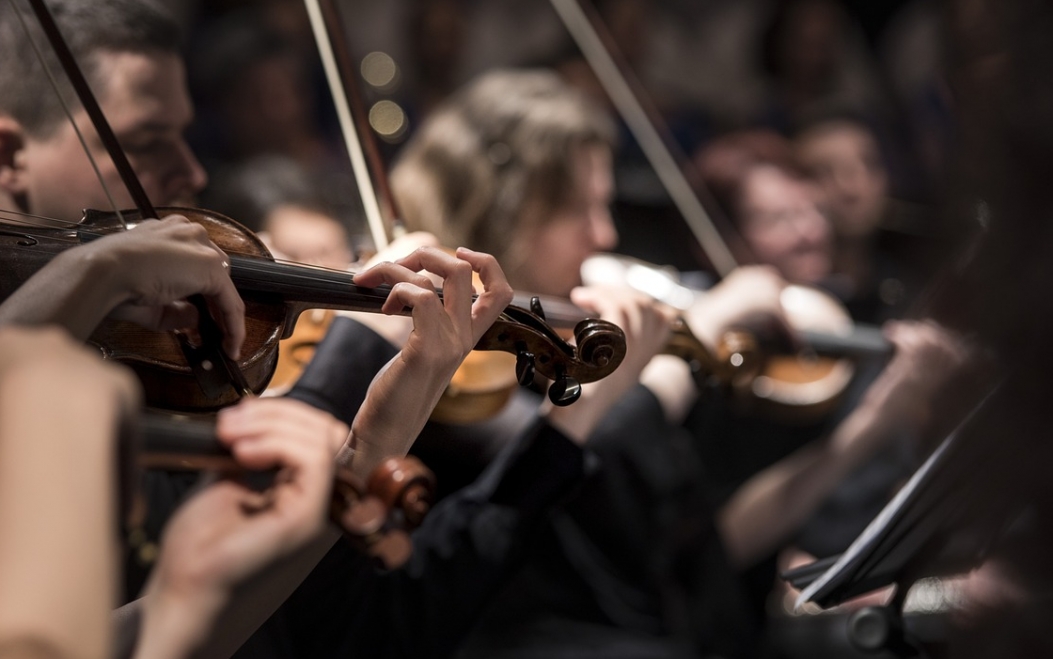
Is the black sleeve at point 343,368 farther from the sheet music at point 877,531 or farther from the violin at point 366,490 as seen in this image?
the sheet music at point 877,531

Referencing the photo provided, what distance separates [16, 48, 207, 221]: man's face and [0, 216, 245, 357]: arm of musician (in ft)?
0.29

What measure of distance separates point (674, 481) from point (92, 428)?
1189 mm

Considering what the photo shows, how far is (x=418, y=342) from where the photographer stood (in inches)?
28.6

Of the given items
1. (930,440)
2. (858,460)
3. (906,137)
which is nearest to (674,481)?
(858,460)

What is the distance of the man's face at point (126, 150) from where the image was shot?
69 centimetres

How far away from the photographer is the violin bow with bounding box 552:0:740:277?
1800 millimetres

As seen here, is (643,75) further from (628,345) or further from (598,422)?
(628,345)

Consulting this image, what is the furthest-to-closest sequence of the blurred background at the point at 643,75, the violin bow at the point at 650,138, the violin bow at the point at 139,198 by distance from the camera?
1. the blurred background at the point at 643,75
2. the violin bow at the point at 650,138
3. the violin bow at the point at 139,198

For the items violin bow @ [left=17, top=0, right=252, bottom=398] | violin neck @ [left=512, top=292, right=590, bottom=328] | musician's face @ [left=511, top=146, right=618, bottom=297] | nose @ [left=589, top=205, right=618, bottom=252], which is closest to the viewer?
violin bow @ [left=17, top=0, right=252, bottom=398]

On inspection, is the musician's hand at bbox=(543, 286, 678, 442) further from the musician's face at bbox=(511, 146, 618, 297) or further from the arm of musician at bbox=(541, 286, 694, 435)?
the musician's face at bbox=(511, 146, 618, 297)

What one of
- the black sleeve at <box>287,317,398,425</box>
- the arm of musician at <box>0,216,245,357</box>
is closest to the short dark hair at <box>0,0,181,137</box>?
the arm of musician at <box>0,216,245,357</box>

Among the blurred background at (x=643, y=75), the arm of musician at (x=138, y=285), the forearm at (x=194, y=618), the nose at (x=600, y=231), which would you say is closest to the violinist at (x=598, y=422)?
the nose at (x=600, y=231)

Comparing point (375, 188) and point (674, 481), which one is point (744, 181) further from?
point (375, 188)

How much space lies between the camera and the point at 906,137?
3283mm
